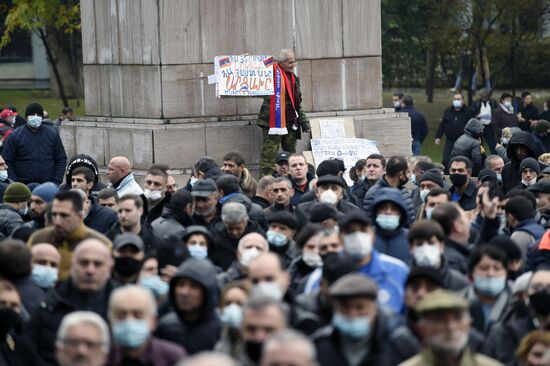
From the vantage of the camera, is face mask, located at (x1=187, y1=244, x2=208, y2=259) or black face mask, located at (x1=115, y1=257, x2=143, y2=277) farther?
face mask, located at (x1=187, y1=244, x2=208, y2=259)

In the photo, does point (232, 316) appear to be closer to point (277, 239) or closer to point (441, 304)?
point (441, 304)

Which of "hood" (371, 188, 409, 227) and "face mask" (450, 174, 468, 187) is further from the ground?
"hood" (371, 188, 409, 227)

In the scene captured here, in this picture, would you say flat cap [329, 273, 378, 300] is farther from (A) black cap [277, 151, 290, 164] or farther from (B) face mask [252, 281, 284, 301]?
(A) black cap [277, 151, 290, 164]

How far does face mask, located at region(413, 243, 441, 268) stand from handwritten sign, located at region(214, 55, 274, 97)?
31.2 ft

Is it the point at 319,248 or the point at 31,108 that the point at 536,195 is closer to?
the point at 319,248

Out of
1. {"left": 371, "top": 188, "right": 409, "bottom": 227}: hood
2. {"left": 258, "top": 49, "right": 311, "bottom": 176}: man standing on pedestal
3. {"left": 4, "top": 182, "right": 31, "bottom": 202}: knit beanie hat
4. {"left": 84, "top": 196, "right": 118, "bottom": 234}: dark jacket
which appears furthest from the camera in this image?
{"left": 258, "top": 49, "right": 311, "bottom": 176}: man standing on pedestal

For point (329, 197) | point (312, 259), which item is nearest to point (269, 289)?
point (312, 259)

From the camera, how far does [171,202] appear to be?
13703 millimetres

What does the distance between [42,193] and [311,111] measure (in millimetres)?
8362

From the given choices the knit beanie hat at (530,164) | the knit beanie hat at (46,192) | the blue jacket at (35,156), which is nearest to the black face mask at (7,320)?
the knit beanie hat at (46,192)

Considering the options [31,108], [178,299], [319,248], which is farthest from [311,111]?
[178,299]

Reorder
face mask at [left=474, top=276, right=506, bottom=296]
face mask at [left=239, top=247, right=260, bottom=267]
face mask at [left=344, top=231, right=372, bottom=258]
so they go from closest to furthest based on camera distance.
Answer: face mask at [left=474, top=276, right=506, bottom=296]
face mask at [left=344, top=231, right=372, bottom=258]
face mask at [left=239, top=247, right=260, bottom=267]

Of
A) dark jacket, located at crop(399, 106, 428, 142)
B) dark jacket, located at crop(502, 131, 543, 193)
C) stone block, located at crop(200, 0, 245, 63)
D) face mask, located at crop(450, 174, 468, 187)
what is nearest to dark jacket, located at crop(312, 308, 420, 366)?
face mask, located at crop(450, 174, 468, 187)

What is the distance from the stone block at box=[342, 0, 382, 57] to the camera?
70.0 ft
